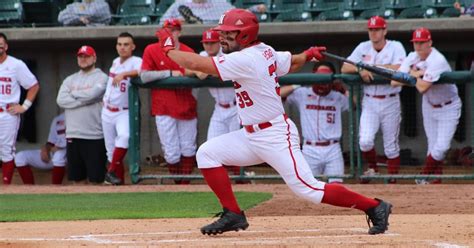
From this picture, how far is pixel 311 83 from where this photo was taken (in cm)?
1058

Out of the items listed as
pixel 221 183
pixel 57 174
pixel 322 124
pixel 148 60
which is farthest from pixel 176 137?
pixel 221 183

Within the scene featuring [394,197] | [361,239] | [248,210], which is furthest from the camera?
[394,197]

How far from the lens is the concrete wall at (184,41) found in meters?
11.5

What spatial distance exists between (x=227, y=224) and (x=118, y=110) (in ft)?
16.6

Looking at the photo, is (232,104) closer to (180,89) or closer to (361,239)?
(180,89)

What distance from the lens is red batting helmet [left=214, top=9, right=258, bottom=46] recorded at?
6.26m

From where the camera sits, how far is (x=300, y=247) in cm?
583

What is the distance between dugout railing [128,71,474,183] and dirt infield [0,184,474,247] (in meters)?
1.18

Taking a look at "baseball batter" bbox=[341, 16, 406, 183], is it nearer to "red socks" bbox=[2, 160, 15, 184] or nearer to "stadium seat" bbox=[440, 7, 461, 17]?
"stadium seat" bbox=[440, 7, 461, 17]

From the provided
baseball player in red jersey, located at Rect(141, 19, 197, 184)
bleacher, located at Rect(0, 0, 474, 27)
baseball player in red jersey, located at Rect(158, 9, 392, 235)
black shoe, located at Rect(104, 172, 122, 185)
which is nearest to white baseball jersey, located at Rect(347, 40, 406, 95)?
bleacher, located at Rect(0, 0, 474, 27)

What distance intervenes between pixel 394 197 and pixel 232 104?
245 cm

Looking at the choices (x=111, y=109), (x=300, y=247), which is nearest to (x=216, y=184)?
(x=300, y=247)

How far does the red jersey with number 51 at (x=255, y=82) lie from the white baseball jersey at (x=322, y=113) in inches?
173

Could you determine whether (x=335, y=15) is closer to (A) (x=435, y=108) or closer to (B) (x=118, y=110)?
(A) (x=435, y=108)
